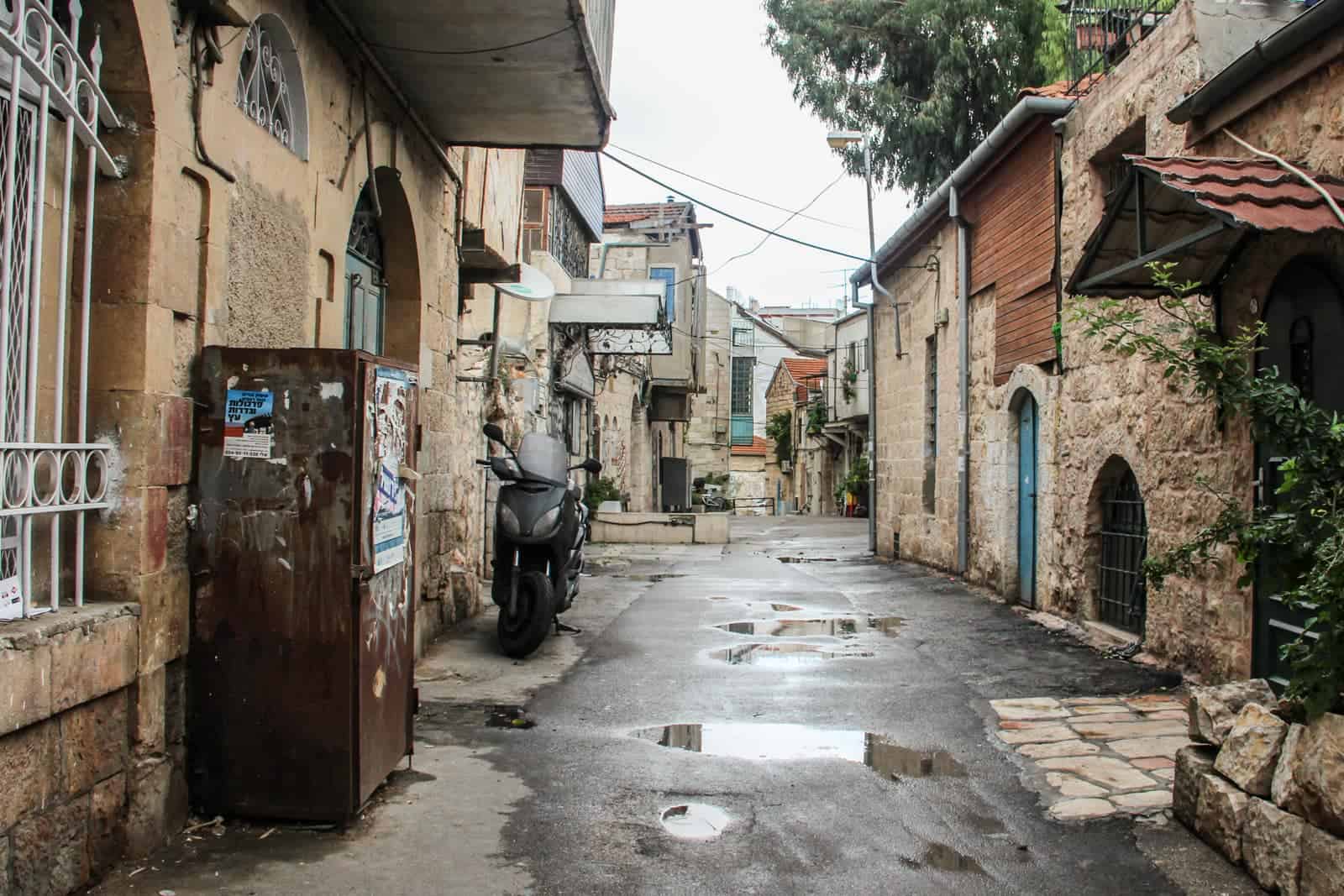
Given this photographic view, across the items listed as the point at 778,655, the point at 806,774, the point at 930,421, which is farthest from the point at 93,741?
the point at 930,421

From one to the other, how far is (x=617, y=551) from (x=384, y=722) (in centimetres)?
1291

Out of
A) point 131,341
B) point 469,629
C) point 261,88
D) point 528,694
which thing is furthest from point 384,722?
point 469,629

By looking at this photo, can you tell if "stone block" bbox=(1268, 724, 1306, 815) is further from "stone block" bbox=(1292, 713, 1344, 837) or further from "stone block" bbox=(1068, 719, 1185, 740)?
"stone block" bbox=(1068, 719, 1185, 740)

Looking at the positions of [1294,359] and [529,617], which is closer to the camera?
[1294,359]

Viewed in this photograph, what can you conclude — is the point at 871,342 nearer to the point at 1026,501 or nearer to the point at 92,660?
the point at 1026,501

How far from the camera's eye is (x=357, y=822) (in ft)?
13.5

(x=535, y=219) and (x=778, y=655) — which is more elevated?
(x=535, y=219)

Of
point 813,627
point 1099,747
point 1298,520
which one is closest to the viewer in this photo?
point 1298,520

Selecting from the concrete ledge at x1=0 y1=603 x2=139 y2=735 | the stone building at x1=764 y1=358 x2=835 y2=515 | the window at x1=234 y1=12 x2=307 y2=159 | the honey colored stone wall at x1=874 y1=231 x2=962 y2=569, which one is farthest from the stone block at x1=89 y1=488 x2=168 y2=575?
the stone building at x1=764 y1=358 x2=835 y2=515

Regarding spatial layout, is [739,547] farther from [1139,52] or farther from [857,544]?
A: [1139,52]

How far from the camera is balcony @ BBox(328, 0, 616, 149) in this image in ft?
19.5

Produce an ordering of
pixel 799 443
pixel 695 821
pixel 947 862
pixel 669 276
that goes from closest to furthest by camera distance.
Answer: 1. pixel 947 862
2. pixel 695 821
3. pixel 669 276
4. pixel 799 443

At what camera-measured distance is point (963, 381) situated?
13367 millimetres

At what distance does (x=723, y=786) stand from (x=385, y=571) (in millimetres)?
1701
